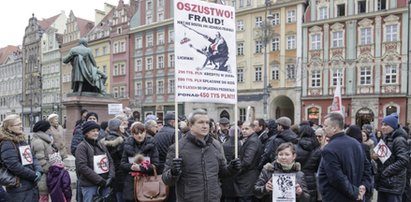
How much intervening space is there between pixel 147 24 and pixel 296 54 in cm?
1853

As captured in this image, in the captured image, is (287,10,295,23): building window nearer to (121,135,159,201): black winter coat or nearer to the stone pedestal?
the stone pedestal

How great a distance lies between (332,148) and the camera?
424 cm

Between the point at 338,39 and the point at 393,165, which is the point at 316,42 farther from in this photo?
the point at 393,165

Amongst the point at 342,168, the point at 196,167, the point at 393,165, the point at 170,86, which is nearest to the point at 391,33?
the point at 170,86

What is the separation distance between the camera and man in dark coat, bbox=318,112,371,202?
4219 millimetres

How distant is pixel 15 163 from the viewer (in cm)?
491

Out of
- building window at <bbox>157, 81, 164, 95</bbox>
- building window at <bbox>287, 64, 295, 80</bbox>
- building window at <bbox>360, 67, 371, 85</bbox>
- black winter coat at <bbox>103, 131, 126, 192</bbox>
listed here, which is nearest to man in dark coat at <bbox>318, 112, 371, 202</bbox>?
black winter coat at <bbox>103, 131, 126, 192</bbox>

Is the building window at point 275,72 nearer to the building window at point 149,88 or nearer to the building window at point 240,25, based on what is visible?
the building window at point 240,25

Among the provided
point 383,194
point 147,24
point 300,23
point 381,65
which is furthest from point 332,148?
point 147,24

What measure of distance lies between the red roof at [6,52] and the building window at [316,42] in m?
62.4

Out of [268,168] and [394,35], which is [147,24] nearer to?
[394,35]

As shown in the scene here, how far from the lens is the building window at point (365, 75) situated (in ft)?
103

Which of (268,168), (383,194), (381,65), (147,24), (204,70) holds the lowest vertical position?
(383,194)

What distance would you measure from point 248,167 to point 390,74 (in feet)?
92.7
